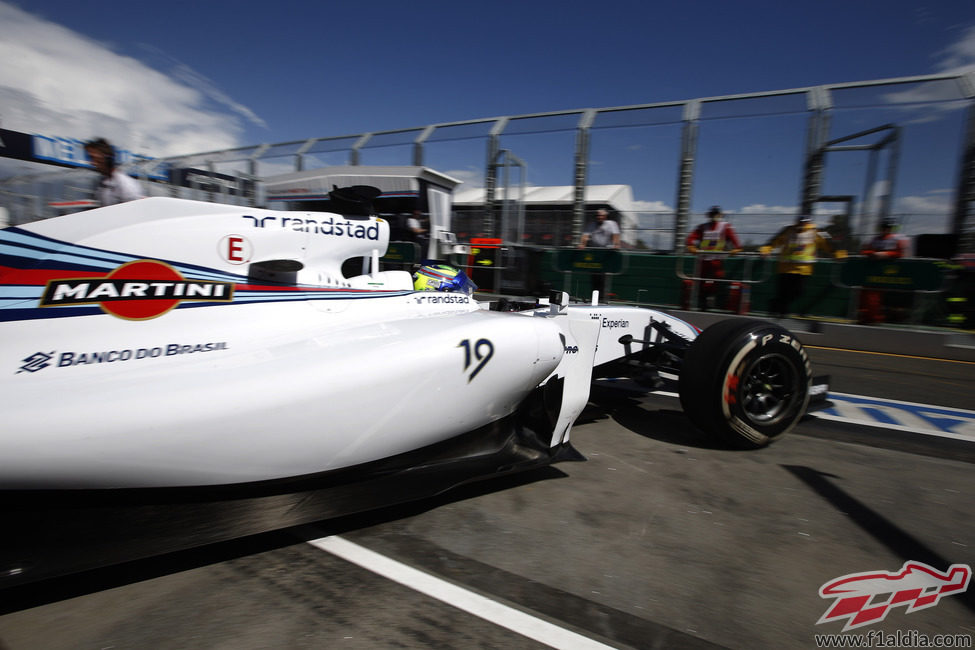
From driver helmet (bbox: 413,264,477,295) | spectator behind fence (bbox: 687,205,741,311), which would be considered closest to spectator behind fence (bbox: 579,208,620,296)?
spectator behind fence (bbox: 687,205,741,311)

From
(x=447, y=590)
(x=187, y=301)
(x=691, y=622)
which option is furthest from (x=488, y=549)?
(x=187, y=301)

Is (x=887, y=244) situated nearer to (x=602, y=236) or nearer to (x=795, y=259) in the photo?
(x=795, y=259)

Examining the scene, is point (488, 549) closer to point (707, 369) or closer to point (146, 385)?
point (146, 385)

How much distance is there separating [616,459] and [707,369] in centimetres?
74

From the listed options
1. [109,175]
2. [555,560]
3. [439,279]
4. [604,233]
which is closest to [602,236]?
[604,233]

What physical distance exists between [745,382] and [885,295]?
559 cm

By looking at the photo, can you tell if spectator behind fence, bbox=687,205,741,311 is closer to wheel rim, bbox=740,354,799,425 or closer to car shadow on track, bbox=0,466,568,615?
wheel rim, bbox=740,354,799,425

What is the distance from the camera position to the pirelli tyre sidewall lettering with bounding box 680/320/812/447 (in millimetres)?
2869

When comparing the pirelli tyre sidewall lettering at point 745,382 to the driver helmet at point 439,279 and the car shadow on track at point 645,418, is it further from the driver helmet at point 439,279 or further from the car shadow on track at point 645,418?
the driver helmet at point 439,279

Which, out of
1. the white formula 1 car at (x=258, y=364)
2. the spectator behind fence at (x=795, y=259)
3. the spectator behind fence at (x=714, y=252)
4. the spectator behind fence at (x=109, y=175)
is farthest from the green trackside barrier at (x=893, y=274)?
the spectator behind fence at (x=109, y=175)

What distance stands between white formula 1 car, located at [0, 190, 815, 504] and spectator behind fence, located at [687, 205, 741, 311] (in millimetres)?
5660

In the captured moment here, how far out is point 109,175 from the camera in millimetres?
3092

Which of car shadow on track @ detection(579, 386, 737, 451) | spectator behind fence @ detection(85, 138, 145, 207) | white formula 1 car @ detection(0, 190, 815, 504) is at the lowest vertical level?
car shadow on track @ detection(579, 386, 737, 451)

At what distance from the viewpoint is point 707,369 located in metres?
2.87
